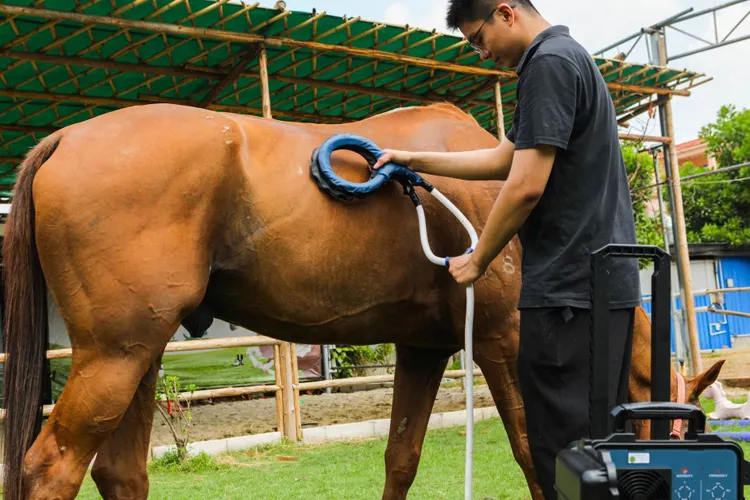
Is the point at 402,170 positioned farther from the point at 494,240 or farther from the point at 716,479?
the point at 716,479

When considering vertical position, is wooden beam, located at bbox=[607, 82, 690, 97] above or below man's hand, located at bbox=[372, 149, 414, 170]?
above

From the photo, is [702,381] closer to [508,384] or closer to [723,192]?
[508,384]

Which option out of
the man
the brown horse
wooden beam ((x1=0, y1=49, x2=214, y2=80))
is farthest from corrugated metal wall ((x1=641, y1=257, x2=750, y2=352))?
the man

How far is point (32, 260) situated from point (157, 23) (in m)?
4.67

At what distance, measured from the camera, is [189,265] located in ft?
8.37

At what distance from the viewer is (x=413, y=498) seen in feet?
15.9

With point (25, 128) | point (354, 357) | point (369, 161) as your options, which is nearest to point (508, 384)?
point (369, 161)

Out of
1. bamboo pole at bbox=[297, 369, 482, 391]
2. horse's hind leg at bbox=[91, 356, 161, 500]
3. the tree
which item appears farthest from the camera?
the tree

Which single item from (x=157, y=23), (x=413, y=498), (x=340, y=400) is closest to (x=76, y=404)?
(x=413, y=498)

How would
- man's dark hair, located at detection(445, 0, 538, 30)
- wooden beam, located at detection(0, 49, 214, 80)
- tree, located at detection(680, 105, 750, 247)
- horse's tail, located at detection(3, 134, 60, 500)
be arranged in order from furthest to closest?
tree, located at detection(680, 105, 750, 247)
wooden beam, located at detection(0, 49, 214, 80)
horse's tail, located at detection(3, 134, 60, 500)
man's dark hair, located at detection(445, 0, 538, 30)

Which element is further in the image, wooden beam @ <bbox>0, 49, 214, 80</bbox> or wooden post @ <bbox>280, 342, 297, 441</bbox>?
wooden post @ <bbox>280, 342, 297, 441</bbox>

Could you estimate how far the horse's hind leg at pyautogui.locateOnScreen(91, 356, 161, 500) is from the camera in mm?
2906

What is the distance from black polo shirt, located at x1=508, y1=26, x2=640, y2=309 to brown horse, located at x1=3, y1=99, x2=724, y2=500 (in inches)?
29.2

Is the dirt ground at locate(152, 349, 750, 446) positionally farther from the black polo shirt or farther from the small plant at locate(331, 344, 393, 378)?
the black polo shirt
